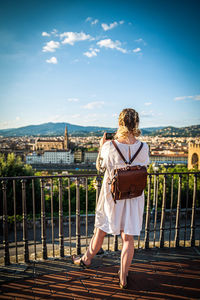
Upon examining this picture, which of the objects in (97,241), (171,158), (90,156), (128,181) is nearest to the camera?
(128,181)

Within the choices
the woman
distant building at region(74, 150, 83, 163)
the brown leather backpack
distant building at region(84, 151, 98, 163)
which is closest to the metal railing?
the woman

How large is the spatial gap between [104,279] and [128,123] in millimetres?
1764

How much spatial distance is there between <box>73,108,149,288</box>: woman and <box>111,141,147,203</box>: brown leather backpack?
0.20ft

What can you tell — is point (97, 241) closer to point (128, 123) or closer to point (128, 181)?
point (128, 181)

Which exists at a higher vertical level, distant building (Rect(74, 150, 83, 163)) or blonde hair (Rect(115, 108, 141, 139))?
blonde hair (Rect(115, 108, 141, 139))

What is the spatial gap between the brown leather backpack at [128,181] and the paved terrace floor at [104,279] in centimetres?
105

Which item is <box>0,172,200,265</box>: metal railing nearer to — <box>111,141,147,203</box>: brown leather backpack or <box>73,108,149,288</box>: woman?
<box>73,108,149,288</box>: woman

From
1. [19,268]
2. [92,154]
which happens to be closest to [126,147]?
[19,268]

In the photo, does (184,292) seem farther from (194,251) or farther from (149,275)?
(194,251)

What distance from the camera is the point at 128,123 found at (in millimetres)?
1884

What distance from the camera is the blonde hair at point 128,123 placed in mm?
1877

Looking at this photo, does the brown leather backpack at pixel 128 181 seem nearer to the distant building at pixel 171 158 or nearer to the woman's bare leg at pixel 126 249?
the woman's bare leg at pixel 126 249

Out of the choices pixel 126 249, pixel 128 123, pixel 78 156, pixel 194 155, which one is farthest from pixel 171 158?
Result: pixel 128 123

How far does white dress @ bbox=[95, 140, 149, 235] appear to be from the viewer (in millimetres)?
1905
